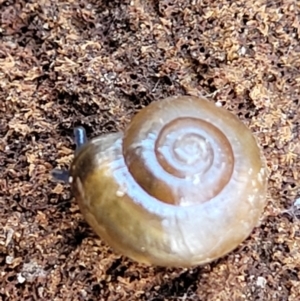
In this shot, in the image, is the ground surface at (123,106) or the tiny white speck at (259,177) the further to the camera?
the ground surface at (123,106)

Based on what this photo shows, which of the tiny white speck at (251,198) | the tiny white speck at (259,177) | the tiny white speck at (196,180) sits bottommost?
the tiny white speck at (251,198)

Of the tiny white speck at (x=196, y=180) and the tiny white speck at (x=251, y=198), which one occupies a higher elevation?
the tiny white speck at (x=196, y=180)

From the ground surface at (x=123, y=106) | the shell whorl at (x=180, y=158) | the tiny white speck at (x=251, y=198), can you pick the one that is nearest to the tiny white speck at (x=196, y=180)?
the shell whorl at (x=180, y=158)

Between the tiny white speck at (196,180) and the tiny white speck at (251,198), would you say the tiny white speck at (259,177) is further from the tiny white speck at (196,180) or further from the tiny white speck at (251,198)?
the tiny white speck at (196,180)

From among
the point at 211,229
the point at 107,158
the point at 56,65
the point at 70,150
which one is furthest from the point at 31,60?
the point at 211,229

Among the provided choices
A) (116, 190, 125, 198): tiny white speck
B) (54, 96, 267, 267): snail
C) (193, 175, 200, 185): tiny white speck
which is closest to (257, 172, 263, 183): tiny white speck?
(54, 96, 267, 267): snail

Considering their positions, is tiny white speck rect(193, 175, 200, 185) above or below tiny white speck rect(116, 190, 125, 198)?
above

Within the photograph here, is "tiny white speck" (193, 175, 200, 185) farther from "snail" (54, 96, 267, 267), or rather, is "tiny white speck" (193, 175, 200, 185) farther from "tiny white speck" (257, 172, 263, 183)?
"tiny white speck" (257, 172, 263, 183)
